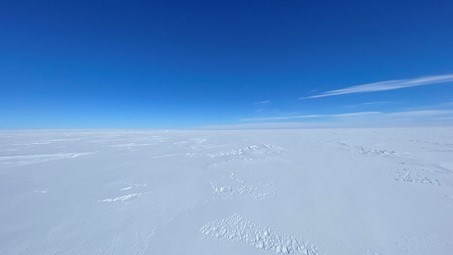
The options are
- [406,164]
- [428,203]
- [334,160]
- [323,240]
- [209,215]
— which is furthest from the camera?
[334,160]

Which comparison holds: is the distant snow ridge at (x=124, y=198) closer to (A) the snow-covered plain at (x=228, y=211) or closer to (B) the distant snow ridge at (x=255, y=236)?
(A) the snow-covered plain at (x=228, y=211)

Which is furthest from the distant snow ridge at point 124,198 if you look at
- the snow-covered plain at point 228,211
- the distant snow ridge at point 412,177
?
the distant snow ridge at point 412,177

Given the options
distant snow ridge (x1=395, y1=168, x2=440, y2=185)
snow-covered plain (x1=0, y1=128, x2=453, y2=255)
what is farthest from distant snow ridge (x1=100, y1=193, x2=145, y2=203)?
distant snow ridge (x1=395, y1=168, x2=440, y2=185)

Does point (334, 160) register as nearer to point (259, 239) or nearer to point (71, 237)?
point (259, 239)

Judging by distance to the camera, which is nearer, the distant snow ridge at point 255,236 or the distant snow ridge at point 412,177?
the distant snow ridge at point 255,236

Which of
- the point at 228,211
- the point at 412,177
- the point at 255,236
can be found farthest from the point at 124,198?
the point at 412,177

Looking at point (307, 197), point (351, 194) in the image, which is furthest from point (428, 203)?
point (307, 197)

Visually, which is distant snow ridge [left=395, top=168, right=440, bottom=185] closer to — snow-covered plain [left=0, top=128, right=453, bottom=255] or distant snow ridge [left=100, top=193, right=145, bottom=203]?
snow-covered plain [left=0, top=128, right=453, bottom=255]

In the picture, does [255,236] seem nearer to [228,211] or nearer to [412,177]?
[228,211]
